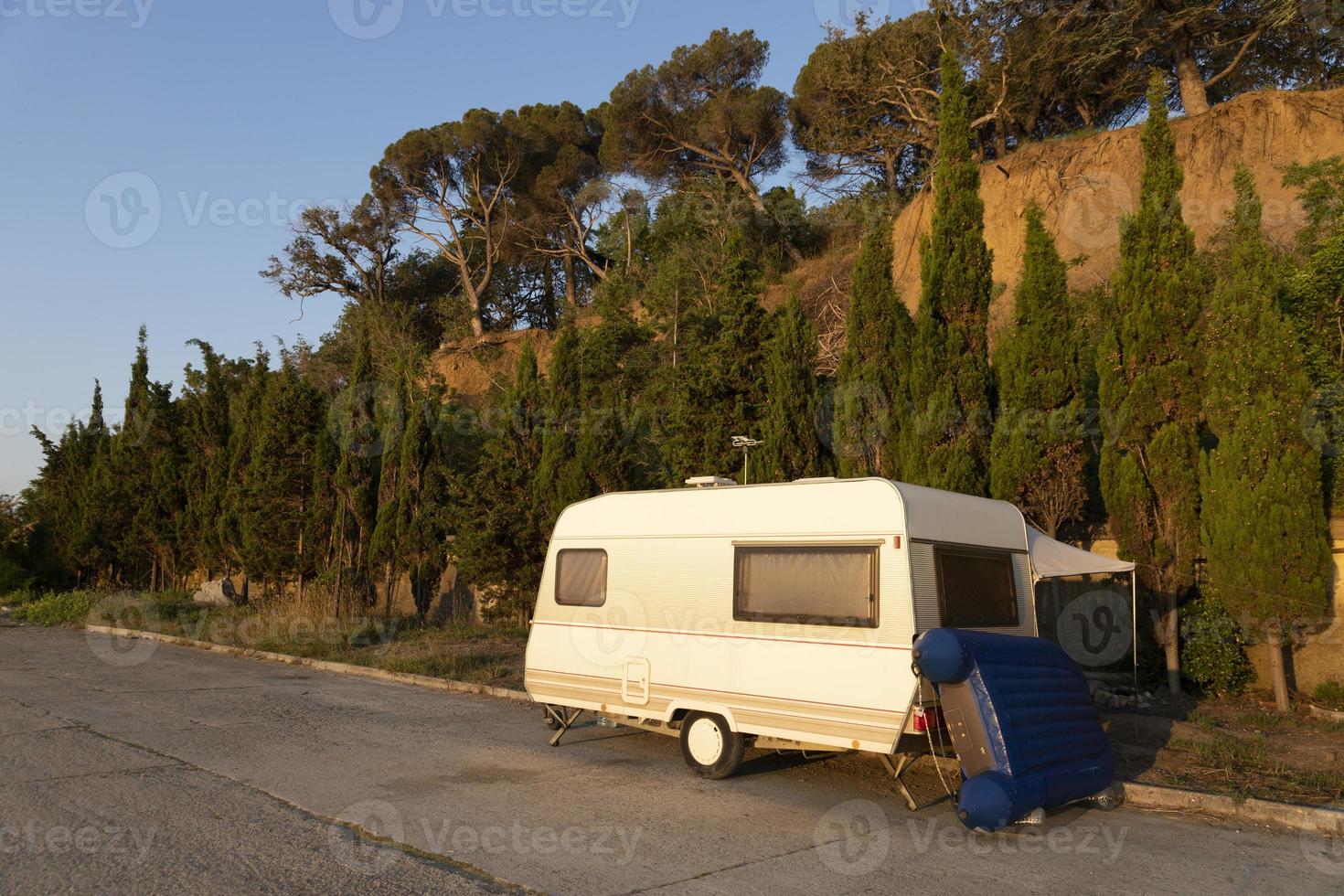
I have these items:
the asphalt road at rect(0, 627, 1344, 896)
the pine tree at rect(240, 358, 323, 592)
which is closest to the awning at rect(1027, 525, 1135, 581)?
the asphalt road at rect(0, 627, 1344, 896)

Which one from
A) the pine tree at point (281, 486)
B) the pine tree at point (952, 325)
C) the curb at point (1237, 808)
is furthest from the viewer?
the pine tree at point (281, 486)

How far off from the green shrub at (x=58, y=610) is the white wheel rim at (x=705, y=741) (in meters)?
22.2

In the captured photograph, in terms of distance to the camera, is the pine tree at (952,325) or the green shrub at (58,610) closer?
the pine tree at (952,325)

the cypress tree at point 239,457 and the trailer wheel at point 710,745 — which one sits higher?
the cypress tree at point 239,457

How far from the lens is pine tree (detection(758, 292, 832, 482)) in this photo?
15.8 metres

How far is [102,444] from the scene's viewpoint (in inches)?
1387

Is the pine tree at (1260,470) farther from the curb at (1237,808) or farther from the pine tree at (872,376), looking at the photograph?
the pine tree at (872,376)

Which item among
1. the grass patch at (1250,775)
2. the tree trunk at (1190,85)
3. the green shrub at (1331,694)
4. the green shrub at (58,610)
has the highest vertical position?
the tree trunk at (1190,85)

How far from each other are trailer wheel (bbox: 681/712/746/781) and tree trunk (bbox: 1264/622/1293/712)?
673 centimetres

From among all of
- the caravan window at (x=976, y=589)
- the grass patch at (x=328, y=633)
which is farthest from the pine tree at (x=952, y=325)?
the grass patch at (x=328, y=633)

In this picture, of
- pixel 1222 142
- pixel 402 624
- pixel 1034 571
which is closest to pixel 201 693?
pixel 402 624

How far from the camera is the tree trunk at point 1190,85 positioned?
90.7ft

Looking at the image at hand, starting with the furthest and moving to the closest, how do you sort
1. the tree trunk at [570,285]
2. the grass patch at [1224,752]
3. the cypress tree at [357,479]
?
the tree trunk at [570,285], the cypress tree at [357,479], the grass patch at [1224,752]

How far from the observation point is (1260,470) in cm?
1116
